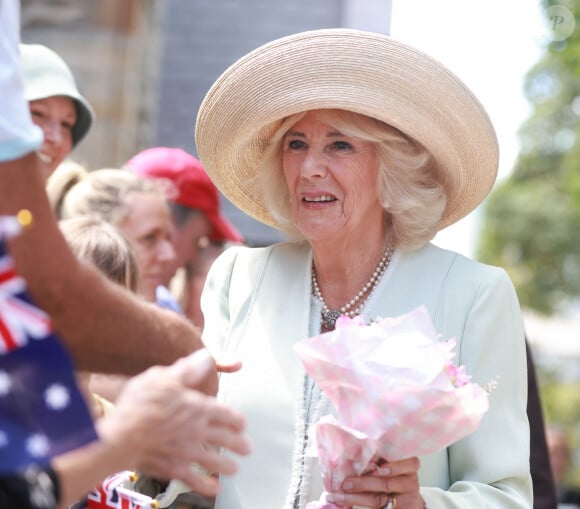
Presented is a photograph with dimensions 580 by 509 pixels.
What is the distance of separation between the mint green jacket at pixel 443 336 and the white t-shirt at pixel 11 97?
147 cm

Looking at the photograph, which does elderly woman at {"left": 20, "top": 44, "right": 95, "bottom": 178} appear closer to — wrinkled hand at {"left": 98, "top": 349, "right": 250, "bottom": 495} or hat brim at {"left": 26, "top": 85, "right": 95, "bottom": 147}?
hat brim at {"left": 26, "top": 85, "right": 95, "bottom": 147}

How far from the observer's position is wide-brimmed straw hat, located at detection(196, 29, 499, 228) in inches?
128

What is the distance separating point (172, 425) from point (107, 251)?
81.2 inches

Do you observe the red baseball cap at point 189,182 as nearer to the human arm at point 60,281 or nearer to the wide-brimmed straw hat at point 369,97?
the wide-brimmed straw hat at point 369,97

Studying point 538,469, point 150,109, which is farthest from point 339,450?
point 150,109

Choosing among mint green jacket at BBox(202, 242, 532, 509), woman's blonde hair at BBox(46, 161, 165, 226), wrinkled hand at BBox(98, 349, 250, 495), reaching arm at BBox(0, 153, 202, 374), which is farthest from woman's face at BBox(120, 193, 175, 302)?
wrinkled hand at BBox(98, 349, 250, 495)

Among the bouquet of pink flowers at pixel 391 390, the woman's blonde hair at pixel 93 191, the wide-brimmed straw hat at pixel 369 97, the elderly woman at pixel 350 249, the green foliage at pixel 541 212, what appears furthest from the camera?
the green foliage at pixel 541 212

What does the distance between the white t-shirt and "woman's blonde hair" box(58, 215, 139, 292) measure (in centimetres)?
201

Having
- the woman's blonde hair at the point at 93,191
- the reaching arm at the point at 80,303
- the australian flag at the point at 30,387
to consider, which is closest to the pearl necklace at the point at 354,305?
the reaching arm at the point at 80,303

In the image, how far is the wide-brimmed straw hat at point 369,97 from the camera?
10.6 ft

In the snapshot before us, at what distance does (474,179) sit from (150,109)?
6455mm

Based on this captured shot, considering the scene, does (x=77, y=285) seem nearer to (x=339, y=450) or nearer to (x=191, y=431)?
(x=191, y=431)

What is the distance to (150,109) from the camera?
9570 millimetres

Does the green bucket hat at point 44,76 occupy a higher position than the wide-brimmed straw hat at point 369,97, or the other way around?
the green bucket hat at point 44,76
